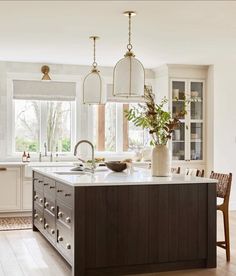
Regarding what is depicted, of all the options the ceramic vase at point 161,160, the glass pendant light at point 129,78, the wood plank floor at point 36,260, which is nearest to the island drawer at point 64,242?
the wood plank floor at point 36,260

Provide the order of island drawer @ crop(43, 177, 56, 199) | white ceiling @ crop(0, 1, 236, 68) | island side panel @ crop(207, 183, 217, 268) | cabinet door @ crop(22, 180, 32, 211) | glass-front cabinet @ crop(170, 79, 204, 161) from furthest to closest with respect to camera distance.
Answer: glass-front cabinet @ crop(170, 79, 204, 161) → cabinet door @ crop(22, 180, 32, 211) → island drawer @ crop(43, 177, 56, 199) → white ceiling @ crop(0, 1, 236, 68) → island side panel @ crop(207, 183, 217, 268)

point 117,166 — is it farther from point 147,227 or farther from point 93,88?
point 147,227

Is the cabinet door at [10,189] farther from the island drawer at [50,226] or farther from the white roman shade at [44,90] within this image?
the island drawer at [50,226]

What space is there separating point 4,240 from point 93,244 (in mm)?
2022

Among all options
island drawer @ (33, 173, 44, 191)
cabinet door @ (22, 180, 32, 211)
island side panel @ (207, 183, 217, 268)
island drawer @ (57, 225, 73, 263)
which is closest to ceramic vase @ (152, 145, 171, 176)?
island side panel @ (207, 183, 217, 268)

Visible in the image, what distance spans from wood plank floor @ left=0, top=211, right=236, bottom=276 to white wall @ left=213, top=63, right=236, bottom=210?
2.33 meters

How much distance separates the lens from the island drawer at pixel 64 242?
4.09 meters

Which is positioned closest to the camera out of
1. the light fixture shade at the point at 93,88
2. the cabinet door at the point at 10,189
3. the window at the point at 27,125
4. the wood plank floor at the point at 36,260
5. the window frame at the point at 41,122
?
the wood plank floor at the point at 36,260

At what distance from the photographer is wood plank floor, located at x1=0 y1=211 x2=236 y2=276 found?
4.22 m

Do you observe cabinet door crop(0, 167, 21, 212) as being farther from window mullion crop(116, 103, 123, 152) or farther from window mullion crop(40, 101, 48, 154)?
window mullion crop(116, 103, 123, 152)

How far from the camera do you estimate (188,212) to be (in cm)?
429

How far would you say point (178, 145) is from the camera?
8188 mm

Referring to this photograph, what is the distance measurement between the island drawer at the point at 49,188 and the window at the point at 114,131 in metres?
2.93

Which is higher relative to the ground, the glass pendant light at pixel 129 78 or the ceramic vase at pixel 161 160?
the glass pendant light at pixel 129 78
